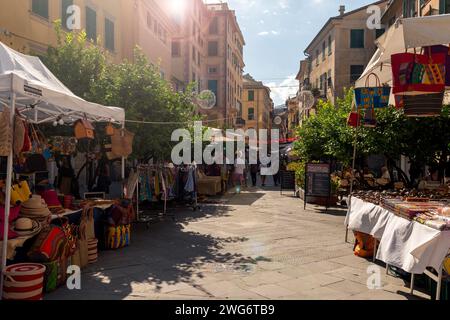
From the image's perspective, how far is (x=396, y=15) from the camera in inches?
952

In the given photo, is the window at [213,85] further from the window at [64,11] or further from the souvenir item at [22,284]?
the souvenir item at [22,284]

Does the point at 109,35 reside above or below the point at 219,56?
below

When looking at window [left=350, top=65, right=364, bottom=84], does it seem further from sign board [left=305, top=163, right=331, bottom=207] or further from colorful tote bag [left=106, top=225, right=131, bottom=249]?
colorful tote bag [left=106, top=225, right=131, bottom=249]

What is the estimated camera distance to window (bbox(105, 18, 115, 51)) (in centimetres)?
1802

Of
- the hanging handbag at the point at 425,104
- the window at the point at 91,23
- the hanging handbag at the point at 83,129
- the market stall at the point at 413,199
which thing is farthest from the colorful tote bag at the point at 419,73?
the window at the point at 91,23

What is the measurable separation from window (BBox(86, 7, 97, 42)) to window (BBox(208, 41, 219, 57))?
28.9 m

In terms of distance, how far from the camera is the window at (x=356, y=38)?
3167 centimetres

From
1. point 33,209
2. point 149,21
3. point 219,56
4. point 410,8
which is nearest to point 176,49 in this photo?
point 149,21

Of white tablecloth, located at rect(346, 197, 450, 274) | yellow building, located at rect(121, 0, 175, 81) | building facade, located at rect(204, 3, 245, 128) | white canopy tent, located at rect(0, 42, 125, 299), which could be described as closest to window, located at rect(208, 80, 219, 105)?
building facade, located at rect(204, 3, 245, 128)

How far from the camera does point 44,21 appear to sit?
13.6 metres

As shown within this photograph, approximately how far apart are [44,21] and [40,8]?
414 mm

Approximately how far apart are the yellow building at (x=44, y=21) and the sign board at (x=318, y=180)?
819 cm

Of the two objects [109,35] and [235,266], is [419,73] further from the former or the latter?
[109,35]

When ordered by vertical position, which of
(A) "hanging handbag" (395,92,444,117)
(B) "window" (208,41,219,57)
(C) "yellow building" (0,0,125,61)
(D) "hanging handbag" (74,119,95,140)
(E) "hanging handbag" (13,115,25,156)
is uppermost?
(B) "window" (208,41,219,57)
